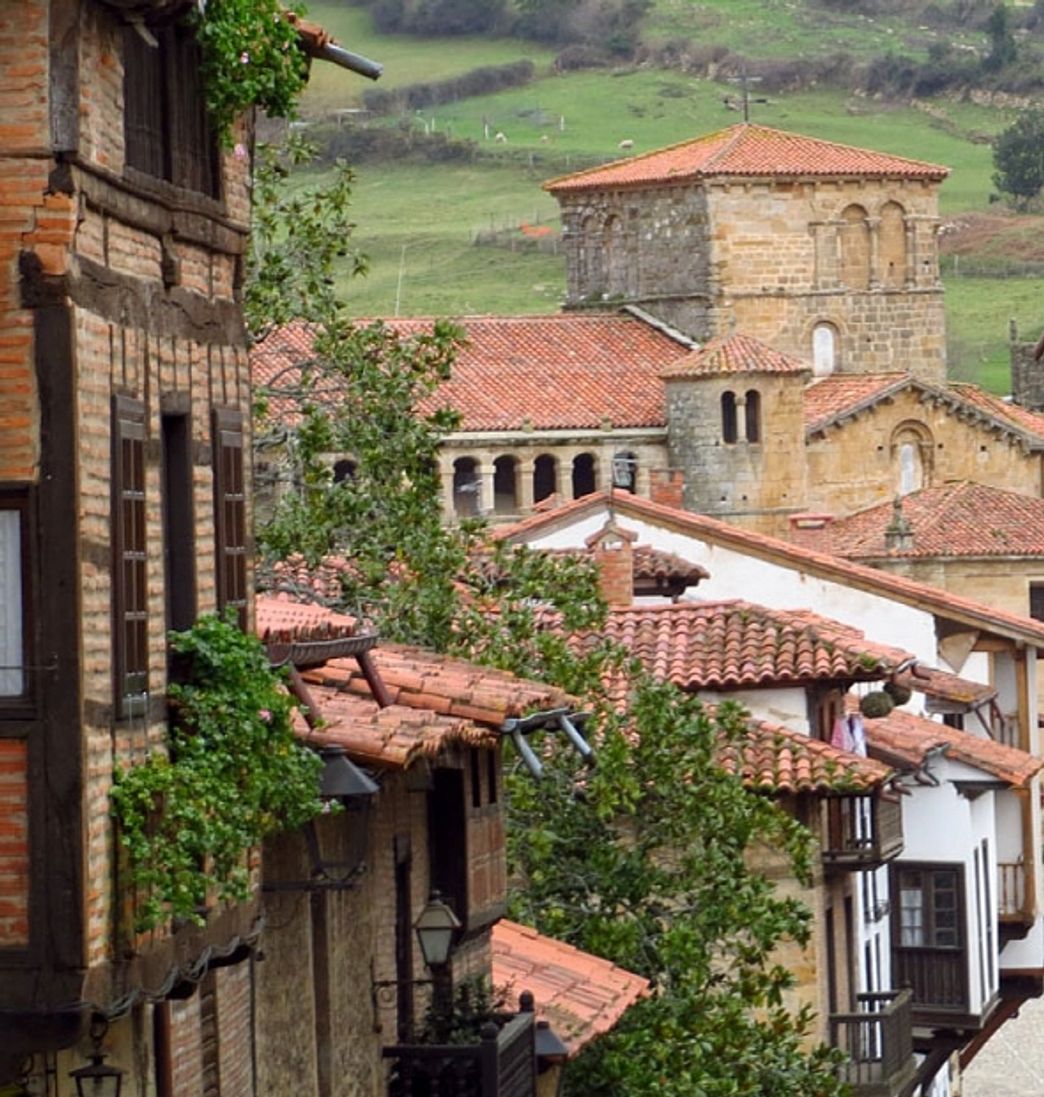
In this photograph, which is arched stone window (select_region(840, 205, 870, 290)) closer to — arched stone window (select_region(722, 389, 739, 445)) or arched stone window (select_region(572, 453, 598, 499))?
arched stone window (select_region(722, 389, 739, 445))

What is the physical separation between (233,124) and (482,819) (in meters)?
6.41

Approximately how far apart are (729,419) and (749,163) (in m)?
10.4

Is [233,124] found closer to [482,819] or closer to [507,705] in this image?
[507,705]

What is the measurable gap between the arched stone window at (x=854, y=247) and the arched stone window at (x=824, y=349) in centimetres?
122

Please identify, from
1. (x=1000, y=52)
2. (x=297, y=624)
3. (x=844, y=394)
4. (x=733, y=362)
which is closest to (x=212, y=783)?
(x=297, y=624)

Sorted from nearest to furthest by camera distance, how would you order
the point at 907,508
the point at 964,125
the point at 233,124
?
1. the point at 233,124
2. the point at 907,508
3. the point at 964,125

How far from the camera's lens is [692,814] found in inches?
1092

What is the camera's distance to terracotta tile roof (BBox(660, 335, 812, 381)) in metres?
92.9

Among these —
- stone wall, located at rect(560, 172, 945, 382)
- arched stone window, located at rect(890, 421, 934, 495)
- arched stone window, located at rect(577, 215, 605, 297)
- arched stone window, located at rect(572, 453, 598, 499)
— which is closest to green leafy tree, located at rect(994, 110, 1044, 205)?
stone wall, located at rect(560, 172, 945, 382)

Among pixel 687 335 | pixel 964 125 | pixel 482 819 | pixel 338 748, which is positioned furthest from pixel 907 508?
pixel 964 125

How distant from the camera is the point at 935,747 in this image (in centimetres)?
4125

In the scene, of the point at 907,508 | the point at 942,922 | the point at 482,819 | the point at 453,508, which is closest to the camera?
the point at 482,819

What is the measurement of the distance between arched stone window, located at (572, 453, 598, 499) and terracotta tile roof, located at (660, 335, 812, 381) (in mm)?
2579

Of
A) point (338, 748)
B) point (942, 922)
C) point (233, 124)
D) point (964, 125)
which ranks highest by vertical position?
point (964, 125)
